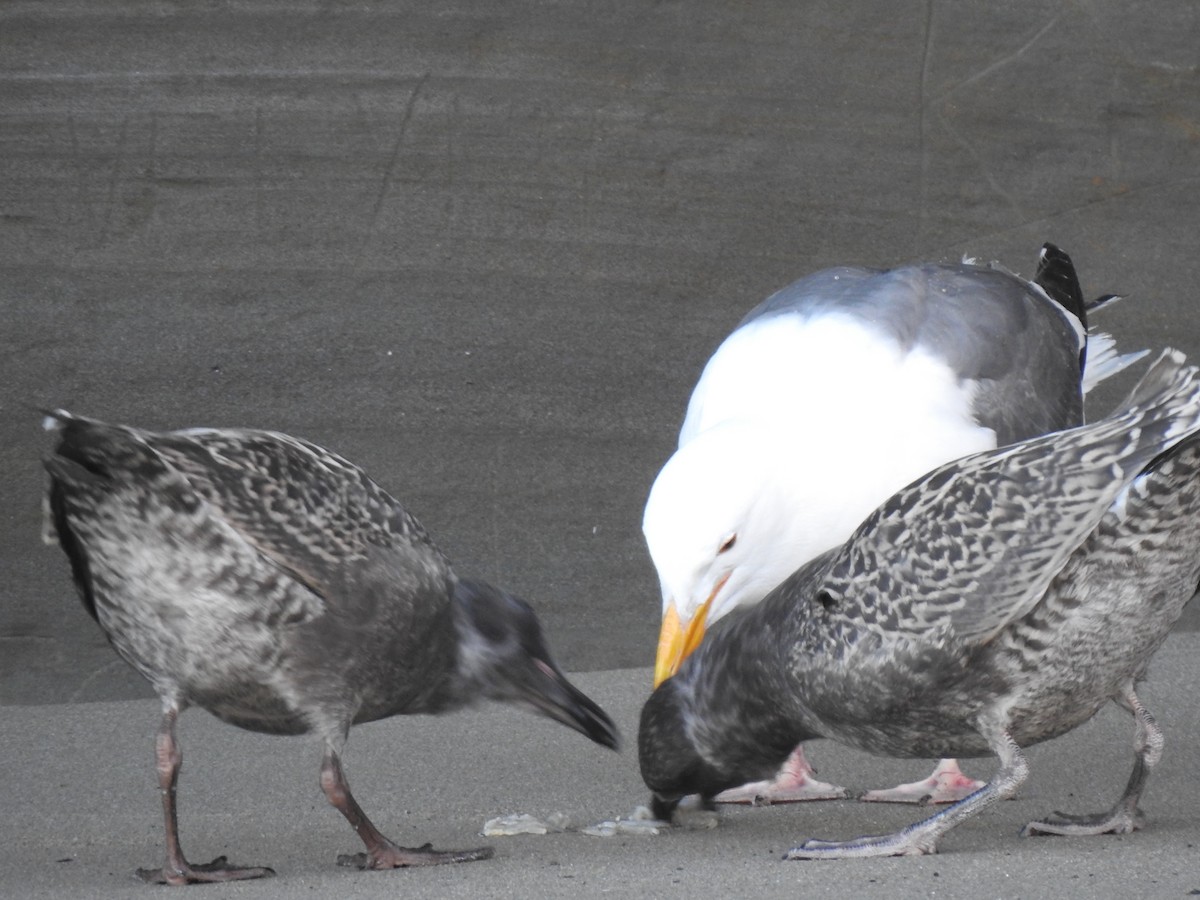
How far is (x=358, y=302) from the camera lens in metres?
5.32

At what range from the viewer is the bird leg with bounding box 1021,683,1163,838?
135 inches

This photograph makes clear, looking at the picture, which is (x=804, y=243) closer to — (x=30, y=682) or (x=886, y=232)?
(x=886, y=232)

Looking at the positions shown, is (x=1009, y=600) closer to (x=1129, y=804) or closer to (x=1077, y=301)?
(x=1129, y=804)

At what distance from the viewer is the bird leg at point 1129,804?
343 centimetres

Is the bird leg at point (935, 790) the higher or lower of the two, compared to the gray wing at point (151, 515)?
lower

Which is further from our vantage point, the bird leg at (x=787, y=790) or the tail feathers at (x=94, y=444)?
the bird leg at (x=787, y=790)

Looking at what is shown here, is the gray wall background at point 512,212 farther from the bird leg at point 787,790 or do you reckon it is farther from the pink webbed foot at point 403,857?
the pink webbed foot at point 403,857

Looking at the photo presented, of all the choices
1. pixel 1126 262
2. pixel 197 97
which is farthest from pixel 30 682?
pixel 1126 262

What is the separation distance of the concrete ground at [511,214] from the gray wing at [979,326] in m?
0.92

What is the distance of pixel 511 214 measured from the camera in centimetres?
539

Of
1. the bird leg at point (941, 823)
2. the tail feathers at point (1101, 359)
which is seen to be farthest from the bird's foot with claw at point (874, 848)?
the tail feathers at point (1101, 359)

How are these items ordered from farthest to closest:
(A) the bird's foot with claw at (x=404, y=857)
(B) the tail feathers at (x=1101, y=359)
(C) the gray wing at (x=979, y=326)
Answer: (B) the tail feathers at (x=1101, y=359) < (C) the gray wing at (x=979, y=326) < (A) the bird's foot with claw at (x=404, y=857)

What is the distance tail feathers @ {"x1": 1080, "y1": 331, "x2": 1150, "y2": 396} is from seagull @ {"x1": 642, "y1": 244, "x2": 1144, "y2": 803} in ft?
1.37

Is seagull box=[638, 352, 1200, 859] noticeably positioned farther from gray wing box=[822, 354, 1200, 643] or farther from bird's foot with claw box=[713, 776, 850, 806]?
bird's foot with claw box=[713, 776, 850, 806]
